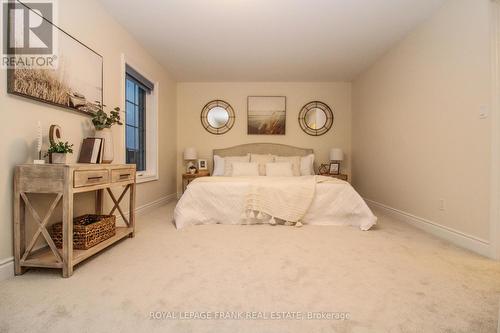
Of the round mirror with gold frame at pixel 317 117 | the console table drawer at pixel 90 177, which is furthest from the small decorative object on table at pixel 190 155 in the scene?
the console table drawer at pixel 90 177

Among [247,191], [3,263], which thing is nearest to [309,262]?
[247,191]

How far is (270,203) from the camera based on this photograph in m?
3.04

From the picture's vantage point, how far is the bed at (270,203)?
299cm

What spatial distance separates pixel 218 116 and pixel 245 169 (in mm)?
1564

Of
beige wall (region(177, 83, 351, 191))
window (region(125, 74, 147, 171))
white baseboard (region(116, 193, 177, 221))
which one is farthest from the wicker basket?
beige wall (region(177, 83, 351, 191))

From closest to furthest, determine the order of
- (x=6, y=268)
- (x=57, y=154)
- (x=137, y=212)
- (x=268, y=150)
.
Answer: (x=6, y=268)
(x=57, y=154)
(x=137, y=212)
(x=268, y=150)

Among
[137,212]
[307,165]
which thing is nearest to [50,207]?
[137,212]

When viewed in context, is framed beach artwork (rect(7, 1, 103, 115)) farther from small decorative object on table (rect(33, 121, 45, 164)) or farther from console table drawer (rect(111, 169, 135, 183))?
console table drawer (rect(111, 169, 135, 183))

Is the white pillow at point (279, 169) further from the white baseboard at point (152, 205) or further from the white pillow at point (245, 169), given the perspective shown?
the white baseboard at point (152, 205)

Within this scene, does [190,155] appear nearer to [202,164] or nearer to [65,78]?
[202,164]

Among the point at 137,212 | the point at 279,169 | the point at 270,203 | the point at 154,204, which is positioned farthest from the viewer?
the point at 279,169

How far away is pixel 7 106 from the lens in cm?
165

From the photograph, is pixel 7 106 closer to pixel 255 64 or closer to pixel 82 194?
pixel 82 194

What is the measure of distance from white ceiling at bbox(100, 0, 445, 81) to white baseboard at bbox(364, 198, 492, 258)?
2.32 metres
